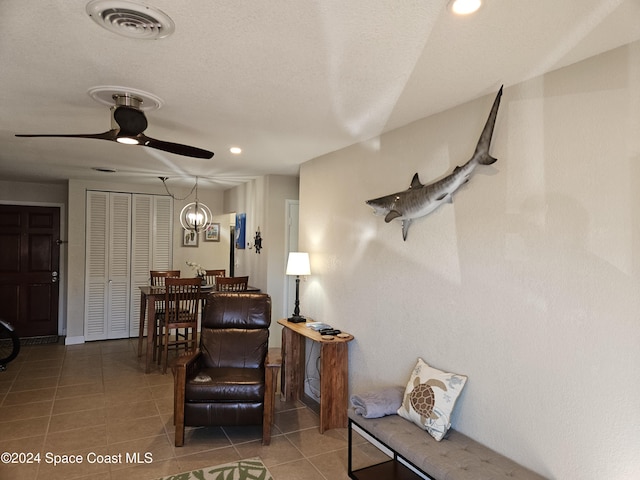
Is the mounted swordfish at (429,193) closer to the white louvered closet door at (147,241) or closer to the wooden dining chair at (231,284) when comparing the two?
the wooden dining chair at (231,284)

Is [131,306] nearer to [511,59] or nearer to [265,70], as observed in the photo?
[265,70]

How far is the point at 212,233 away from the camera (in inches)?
280

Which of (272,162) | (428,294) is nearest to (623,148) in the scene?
(428,294)

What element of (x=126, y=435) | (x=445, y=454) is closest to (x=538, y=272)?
(x=445, y=454)

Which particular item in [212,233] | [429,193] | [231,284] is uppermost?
[429,193]

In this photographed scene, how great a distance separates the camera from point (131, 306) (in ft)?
21.3

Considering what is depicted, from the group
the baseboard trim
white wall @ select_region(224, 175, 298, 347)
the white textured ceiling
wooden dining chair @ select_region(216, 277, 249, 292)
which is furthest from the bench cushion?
the baseboard trim

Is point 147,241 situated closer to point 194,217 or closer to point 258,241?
point 194,217

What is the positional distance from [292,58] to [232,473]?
8.50 feet

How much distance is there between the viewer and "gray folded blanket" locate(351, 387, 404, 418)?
2572mm

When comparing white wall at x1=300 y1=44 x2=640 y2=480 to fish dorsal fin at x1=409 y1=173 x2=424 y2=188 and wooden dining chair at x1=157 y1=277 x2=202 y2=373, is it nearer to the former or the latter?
→ fish dorsal fin at x1=409 y1=173 x2=424 y2=188

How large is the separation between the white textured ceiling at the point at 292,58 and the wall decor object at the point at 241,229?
288 cm

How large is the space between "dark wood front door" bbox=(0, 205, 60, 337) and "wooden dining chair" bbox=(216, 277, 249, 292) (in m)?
3.14

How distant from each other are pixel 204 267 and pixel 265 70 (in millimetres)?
5466
